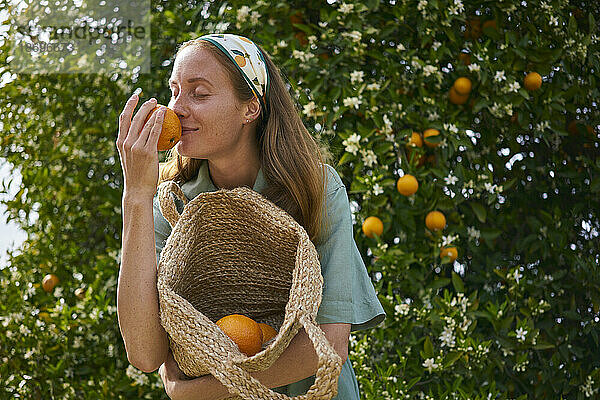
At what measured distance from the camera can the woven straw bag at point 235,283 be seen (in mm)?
943

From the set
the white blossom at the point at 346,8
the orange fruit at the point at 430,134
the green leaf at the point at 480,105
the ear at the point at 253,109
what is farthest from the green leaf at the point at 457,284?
the ear at the point at 253,109

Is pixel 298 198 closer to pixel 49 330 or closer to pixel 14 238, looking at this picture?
pixel 49 330

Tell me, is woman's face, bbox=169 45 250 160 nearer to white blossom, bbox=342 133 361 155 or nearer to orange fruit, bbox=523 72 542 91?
white blossom, bbox=342 133 361 155

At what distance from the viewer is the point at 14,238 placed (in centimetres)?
247

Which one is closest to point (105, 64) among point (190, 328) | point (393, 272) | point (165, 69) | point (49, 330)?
point (165, 69)

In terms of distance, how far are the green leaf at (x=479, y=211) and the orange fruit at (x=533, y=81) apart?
0.41 meters

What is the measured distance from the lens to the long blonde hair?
1190mm

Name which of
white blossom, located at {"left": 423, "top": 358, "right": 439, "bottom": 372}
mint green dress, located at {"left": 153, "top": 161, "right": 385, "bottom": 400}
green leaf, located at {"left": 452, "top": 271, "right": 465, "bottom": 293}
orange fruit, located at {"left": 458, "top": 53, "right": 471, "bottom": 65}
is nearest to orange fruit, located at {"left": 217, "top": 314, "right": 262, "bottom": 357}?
mint green dress, located at {"left": 153, "top": 161, "right": 385, "bottom": 400}

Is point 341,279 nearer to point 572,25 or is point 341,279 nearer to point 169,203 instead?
point 169,203

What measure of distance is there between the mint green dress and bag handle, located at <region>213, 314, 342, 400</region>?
176 mm

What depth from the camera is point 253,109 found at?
1244 millimetres

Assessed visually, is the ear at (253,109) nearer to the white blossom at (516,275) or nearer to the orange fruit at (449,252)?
the orange fruit at (449,252)

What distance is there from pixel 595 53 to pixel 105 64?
170cm

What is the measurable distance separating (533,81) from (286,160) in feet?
3.75
